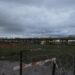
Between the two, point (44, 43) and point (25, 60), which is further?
point (44, 43)

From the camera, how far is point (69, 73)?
9969 mm

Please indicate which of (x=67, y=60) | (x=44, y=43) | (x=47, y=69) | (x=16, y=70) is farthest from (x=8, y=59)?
(x=44, y=43)

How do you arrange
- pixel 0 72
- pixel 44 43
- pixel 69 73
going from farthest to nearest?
pixel 44 43
pixel 69 73
pixel 0 72

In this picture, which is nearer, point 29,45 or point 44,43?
point 29,45

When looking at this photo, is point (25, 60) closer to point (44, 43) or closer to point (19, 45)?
point (19, 45)

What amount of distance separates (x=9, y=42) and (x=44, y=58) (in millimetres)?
2346

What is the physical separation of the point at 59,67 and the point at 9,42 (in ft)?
8.97

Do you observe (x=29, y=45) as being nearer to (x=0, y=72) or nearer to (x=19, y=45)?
(x=19, y=45)

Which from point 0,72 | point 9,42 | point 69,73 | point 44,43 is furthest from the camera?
point 44,43

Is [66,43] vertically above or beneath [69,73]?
above

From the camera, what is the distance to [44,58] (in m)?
10.1

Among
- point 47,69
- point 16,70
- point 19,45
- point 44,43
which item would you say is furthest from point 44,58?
point 44,43

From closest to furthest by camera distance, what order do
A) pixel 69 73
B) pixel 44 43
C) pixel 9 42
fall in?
pixel 69 73, pixel 9 42, pixel 44 43

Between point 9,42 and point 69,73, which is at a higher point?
point 9,42
